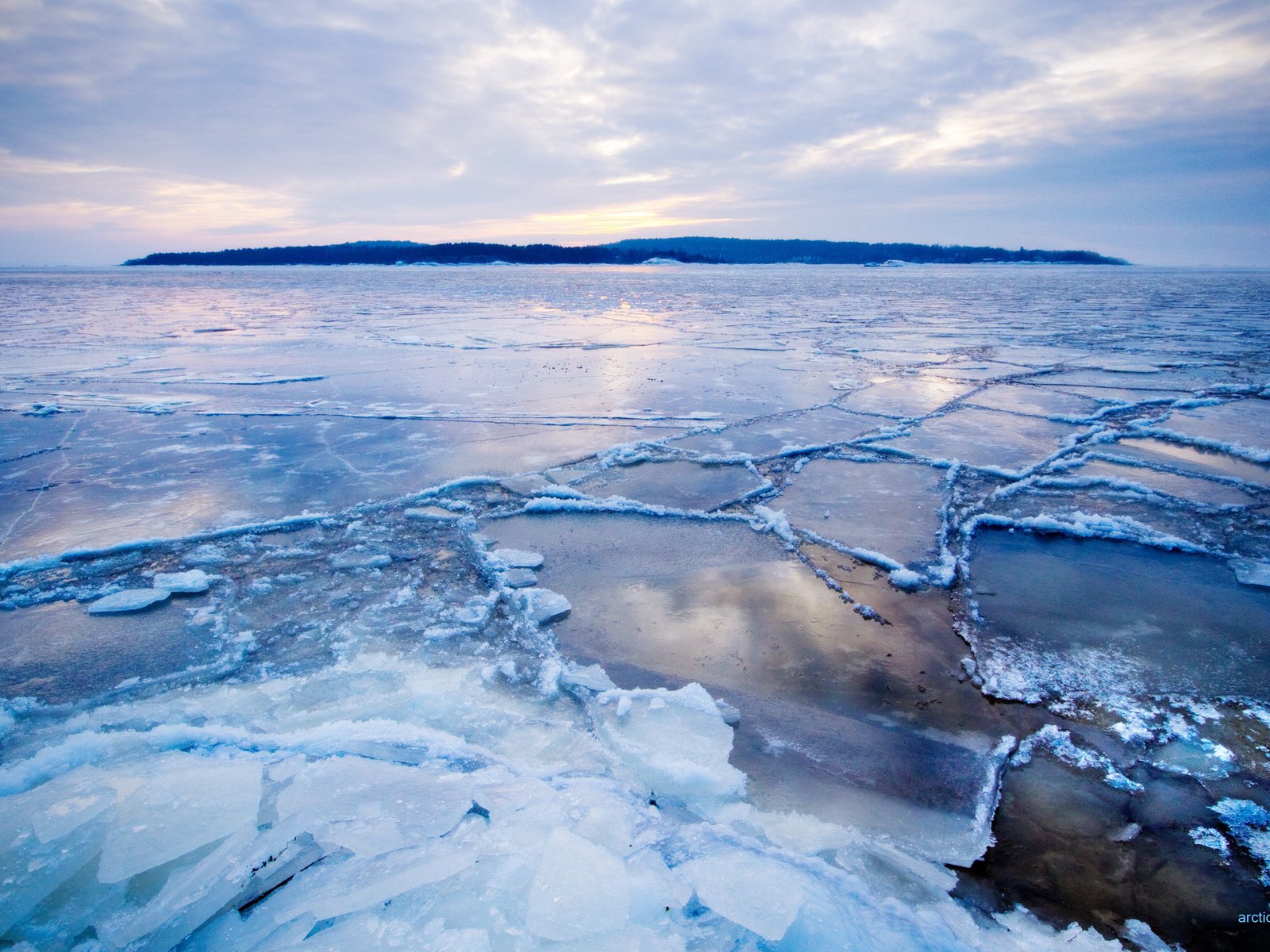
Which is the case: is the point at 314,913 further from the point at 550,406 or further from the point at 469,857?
the point at 550,406

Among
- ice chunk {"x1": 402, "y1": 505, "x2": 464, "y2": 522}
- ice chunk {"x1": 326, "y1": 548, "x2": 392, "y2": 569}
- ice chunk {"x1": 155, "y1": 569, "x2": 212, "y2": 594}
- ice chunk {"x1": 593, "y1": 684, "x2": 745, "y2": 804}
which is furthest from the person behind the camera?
ice chunk {"x1": 402, "y1": 505, "x2": 464, "y2": 522}

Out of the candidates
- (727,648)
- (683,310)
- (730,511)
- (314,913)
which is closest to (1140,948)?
(727,648)

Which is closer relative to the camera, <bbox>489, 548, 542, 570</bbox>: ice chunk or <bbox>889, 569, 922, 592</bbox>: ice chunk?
<bbox>889, 569, 922, 592</bbox>: ice chunk

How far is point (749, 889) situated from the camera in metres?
1.25

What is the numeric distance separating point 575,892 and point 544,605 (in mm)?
1227

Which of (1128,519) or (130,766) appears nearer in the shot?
(130,766)

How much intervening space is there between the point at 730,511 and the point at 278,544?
85.5 inches

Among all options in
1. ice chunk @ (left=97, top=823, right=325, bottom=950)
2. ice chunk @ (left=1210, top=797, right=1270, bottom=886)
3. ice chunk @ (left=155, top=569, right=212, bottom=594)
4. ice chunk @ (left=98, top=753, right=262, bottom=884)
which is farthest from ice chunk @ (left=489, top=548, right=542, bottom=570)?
ice chunk @ (left=1210, top=797, right=1270, bottom=886)

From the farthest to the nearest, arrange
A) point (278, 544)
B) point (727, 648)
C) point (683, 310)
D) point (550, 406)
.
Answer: point (683, 310)
point (550, 406)
point (278, 544)
point (727, 648)

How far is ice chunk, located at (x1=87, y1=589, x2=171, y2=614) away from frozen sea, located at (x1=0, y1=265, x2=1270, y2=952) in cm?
2

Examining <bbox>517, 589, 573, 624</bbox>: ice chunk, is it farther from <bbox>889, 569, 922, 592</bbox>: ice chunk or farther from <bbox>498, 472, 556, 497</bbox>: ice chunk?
<bbox>889, 569, 922, 592</bbox>: ice chunk

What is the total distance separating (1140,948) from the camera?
1186mm

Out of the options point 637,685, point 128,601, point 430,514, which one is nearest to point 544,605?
point 637,685

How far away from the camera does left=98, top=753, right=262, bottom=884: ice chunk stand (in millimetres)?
1289
